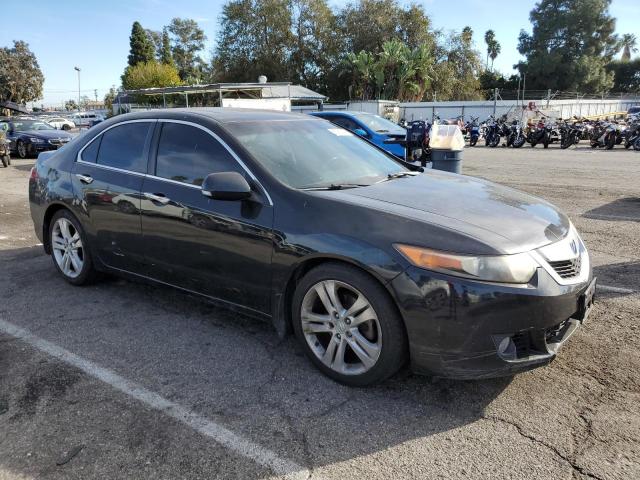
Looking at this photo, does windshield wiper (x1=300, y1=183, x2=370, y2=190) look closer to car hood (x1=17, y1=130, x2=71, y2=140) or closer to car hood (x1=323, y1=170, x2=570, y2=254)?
car hood (x1=323, y1=170, x2=570, y2=254)

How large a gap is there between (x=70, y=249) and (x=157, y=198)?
1514 mm

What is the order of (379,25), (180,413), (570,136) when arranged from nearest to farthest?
(180,413), (570,136), (379,25)

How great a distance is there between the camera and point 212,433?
2627 mm

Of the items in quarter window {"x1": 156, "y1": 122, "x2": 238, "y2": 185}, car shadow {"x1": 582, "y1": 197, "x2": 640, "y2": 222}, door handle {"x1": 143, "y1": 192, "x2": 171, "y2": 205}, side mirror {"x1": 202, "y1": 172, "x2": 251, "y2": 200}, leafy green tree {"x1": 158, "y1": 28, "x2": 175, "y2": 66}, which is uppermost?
leafy green tree {"x1": 158, "y1": 28, "x2": 175, "y2": 66}

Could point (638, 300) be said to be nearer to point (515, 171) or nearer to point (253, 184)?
point (253, 184)

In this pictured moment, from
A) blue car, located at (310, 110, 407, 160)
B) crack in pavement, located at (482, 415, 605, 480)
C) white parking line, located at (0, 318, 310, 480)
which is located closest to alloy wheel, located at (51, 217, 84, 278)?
white parking line, located at (0, 318, 310, 480)

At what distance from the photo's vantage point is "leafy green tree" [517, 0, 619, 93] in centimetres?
6700

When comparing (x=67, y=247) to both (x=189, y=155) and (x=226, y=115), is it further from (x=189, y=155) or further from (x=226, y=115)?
(x=226, y=115)

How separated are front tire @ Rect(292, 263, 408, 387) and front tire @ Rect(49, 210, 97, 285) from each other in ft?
8.01

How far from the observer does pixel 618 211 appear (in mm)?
7812

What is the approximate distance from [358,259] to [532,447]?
4.12 ft

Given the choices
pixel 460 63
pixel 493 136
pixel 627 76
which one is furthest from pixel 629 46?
pixel 493 136

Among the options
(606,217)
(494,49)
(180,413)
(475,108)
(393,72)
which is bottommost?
(180,413)

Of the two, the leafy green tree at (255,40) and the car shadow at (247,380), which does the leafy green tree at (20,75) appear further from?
the car shadow at (247,380)
